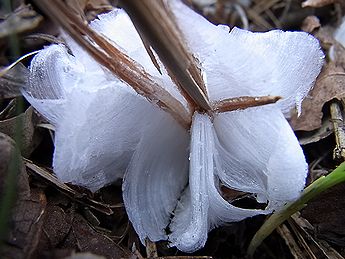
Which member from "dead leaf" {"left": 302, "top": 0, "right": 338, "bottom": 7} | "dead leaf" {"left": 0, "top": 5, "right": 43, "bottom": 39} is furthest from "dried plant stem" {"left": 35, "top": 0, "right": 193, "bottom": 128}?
"dead leaf" {"left": 302, "top": 0, "right": 338, "bottom": 7}

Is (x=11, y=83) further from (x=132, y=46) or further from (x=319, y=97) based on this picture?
(x=319, y=97)

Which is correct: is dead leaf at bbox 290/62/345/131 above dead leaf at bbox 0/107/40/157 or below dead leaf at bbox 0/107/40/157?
below

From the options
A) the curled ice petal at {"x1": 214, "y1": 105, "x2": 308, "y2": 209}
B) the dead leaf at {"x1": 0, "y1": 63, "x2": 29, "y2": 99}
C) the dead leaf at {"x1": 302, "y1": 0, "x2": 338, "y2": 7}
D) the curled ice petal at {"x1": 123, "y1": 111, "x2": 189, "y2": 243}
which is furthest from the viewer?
the dead leaf at {"x1": 302, "y1": 0, "x2": 338, "y2": 7}

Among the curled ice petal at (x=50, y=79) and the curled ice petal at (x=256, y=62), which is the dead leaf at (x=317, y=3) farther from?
the curled ice petal at (x=50, y=79)

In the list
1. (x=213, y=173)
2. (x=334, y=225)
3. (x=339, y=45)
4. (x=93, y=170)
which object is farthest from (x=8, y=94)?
(x=339, y=45)

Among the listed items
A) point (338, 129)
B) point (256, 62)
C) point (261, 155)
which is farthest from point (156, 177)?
point (338, 129)

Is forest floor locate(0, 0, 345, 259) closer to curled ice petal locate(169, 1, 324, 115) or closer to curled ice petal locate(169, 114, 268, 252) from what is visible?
curled ice petal locate(169, 114, 268, 252)

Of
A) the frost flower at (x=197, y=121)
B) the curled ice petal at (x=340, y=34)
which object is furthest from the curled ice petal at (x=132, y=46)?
the curled ice petal at (x=340, y=34)

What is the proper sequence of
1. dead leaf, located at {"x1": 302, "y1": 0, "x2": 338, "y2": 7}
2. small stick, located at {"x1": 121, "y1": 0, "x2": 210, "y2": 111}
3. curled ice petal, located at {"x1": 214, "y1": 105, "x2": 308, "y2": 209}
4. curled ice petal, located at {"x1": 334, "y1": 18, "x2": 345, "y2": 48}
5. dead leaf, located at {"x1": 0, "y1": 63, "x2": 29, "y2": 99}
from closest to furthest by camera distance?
small stick, located at {"x1": 121, "y1": 0, "x2": 210, "y2": 111} → curled ice petal, located at {"x1": 214, "y1": 105, "x2": 308, "y2": 209} → dead leaf, located at {"x1": 0, "y1": 63, "x2": 29, "y2": 99} → curled ice petal, located at {"x1": 334, "y1": 18, "x2": 345, "y2": 48} → dead leaf, located at {"x1": 302, "y1": 0, "x2": 338, "y2": 7}
